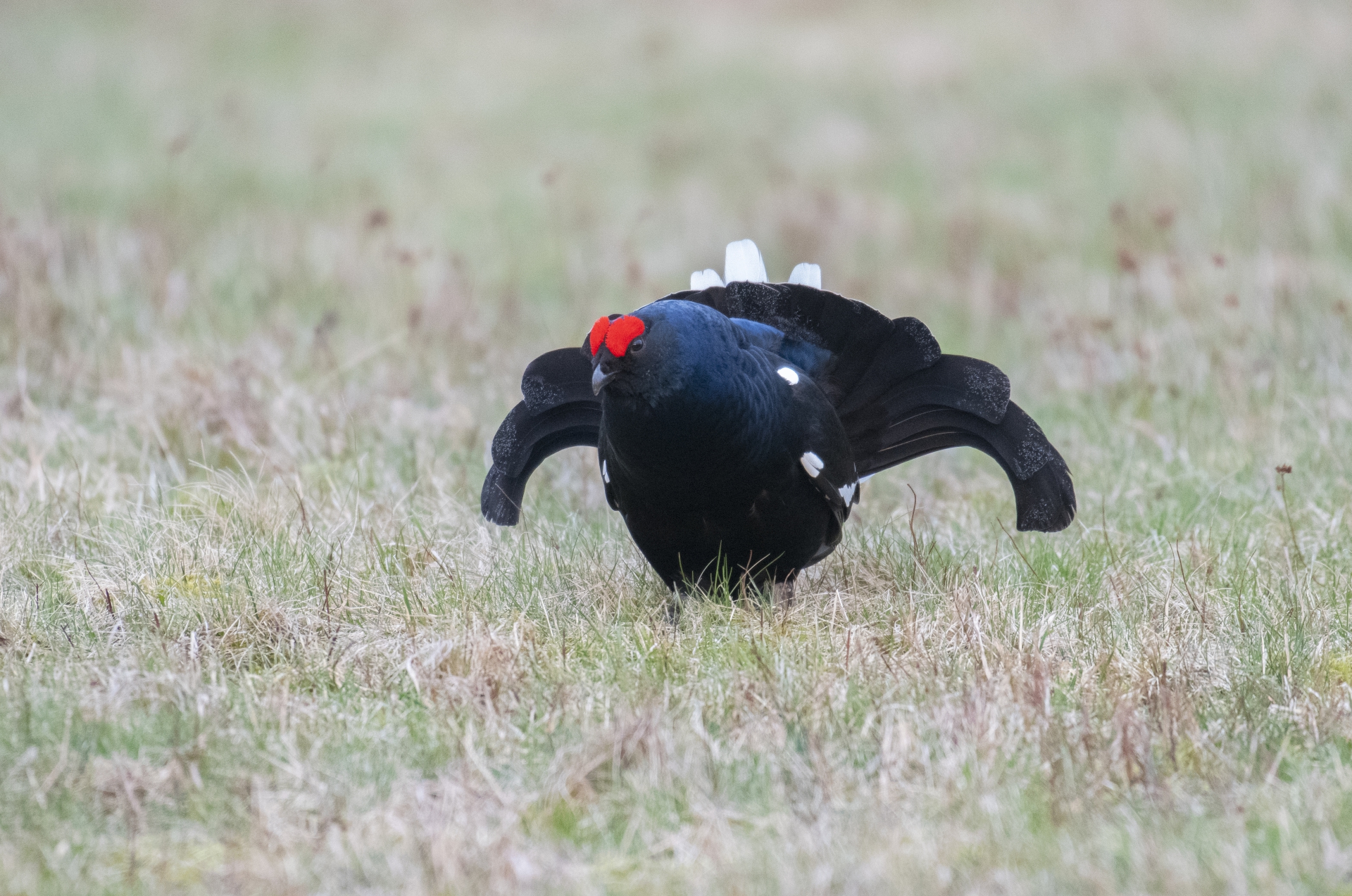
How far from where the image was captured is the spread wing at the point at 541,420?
167 inches

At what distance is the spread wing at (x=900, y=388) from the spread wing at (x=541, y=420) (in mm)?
539

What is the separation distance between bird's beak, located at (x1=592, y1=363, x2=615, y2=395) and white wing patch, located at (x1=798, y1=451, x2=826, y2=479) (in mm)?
653

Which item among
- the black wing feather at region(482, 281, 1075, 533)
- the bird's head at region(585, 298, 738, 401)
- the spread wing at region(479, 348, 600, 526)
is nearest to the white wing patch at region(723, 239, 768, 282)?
the black wing feather at region(482, 281, 1075, 533)

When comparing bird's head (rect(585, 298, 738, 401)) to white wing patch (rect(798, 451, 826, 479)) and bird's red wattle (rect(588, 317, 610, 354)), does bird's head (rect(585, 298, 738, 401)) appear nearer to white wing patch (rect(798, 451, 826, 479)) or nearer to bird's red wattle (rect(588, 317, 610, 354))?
bird's red wattle (rect(588, 317, 610, 354))

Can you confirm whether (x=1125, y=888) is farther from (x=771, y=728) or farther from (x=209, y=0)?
(x=209, y=0)

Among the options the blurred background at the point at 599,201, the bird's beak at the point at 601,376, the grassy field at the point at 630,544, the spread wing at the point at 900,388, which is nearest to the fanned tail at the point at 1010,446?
the spread wing at the point at 900,388

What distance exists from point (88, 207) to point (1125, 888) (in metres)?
8.45

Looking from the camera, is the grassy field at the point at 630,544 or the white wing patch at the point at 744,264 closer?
the grassy field at the point at 630,544

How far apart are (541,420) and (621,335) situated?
105 centimetres

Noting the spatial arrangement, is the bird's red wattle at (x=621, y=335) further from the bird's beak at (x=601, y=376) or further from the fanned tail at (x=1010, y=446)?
the fanned tail at (x=1010, y=446)

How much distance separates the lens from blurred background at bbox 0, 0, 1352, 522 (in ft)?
19.5

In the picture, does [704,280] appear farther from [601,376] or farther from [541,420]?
[601,376]

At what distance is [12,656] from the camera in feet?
11.2

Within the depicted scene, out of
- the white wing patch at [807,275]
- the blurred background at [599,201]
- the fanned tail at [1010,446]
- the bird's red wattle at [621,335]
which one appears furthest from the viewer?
the blurred background at [599,201]
